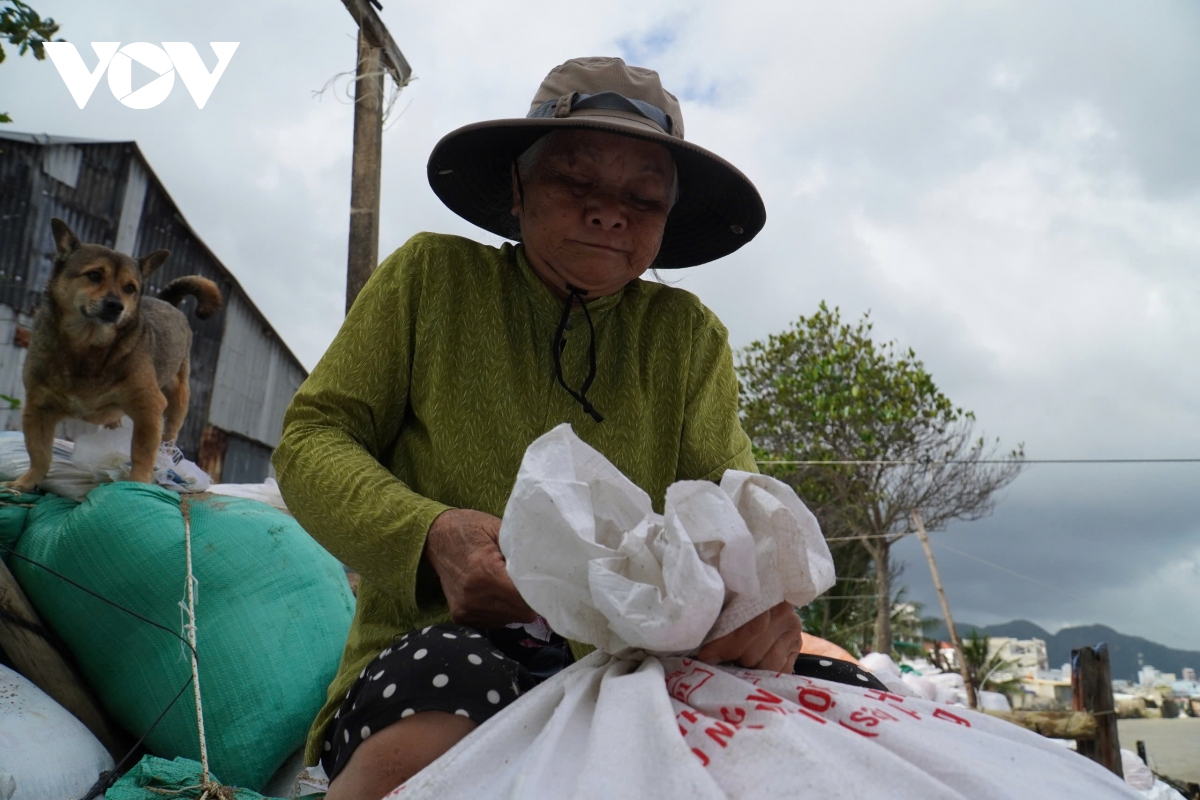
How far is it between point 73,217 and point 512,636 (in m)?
9.12

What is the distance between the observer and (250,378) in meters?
11.1

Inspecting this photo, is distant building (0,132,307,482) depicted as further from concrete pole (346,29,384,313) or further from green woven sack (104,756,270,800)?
green woven sack (104,756,270,800)

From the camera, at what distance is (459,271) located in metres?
1.56

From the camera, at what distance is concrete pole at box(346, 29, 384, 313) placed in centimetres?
484

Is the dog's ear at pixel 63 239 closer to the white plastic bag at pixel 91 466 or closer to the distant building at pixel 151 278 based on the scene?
the white plastic bag at pixel 91 466

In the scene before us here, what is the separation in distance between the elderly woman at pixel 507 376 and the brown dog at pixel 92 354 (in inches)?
74.5

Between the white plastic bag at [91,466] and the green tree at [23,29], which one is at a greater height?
the green tree at [23,29]

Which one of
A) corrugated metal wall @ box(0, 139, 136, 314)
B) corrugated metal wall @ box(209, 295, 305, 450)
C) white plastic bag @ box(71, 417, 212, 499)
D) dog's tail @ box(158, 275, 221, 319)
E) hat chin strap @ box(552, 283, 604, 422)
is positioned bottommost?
white plastic bag @ box(71, 417, 212, 499)

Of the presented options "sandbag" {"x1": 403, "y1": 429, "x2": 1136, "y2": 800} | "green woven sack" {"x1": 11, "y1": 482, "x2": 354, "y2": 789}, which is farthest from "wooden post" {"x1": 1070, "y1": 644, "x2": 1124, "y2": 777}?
"sandbag" {"x1": 403, "y1": 429, "x2": 1136, "y2": 800}

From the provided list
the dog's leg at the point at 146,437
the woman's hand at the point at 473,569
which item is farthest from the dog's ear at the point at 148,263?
the woman's hand at the point at 473,569

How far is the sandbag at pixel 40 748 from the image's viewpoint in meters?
1.69

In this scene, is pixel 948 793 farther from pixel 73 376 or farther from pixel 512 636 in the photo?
pixel 73 376

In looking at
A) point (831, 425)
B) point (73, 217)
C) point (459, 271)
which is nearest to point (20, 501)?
point (459, 271)

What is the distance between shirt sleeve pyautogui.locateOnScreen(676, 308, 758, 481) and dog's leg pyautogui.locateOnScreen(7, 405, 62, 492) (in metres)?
2.28
